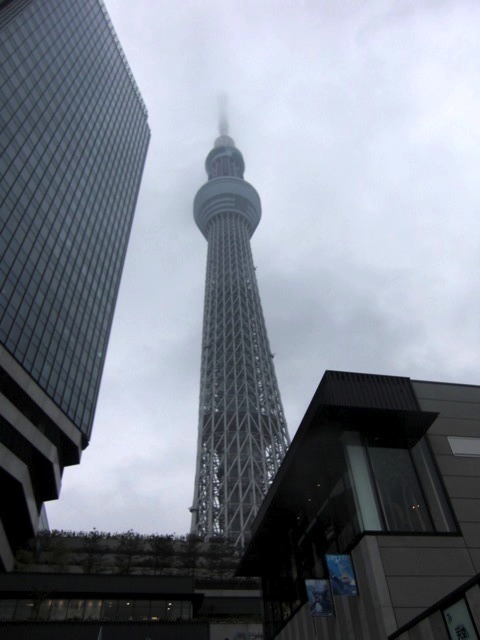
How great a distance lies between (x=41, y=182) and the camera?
246 feet

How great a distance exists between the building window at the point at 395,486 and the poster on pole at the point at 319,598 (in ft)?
12.8

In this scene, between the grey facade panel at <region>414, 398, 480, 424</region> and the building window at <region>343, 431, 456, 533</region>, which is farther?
the grey facade panel at <region>414, 398, 480, 424</region>

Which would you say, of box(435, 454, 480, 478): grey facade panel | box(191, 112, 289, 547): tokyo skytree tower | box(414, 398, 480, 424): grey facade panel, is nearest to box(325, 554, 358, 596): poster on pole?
box(435, 454, 480, 478): grey facade panel

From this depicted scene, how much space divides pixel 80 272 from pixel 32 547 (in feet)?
120

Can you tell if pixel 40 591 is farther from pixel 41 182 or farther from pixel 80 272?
pixel 41 182

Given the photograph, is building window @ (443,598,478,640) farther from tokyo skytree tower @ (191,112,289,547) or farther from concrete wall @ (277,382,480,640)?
tokyo skytree tower @ (191,112,289,547)

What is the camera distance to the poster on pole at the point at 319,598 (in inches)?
868

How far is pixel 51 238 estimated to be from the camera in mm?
74062

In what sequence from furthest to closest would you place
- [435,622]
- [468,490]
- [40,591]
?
[40,591], [468,490], [435,622]

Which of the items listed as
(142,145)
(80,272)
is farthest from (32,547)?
(142,145)

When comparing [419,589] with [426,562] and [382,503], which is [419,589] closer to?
[426,562]

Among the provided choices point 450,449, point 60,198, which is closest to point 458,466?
point 450,449

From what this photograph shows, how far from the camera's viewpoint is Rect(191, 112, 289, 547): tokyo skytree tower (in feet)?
355

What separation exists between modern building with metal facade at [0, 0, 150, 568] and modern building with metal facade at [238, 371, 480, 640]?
39076mm
